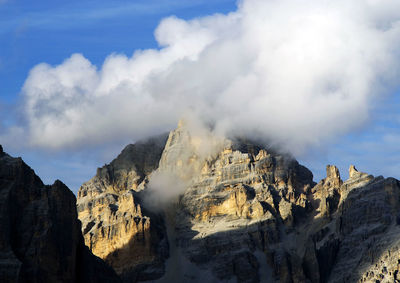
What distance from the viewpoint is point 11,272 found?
195 m

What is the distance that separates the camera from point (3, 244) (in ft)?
655

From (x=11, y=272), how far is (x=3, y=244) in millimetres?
7164
